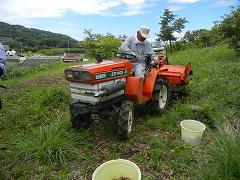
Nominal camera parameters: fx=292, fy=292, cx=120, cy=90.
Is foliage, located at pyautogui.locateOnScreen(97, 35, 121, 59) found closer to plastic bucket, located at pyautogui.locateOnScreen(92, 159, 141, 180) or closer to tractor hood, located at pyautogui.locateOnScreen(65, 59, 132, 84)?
tractor hood, located at pyautogui.locateOnScreen(65, 59, 132, 84)

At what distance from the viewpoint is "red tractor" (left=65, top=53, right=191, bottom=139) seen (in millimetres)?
4555

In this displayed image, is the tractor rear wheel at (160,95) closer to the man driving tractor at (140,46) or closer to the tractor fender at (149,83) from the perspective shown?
the tractor fender at (149,83)

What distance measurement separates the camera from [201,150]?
14.3ft

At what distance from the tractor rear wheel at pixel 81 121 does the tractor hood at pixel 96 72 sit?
2.37 feet

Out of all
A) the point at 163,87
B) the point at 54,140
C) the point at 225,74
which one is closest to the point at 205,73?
the point at 225,74

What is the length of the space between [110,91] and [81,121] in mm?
930

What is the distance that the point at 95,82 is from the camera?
4.48 metres

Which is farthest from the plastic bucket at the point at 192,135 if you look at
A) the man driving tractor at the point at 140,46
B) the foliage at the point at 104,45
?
the foliage at the point at 104,45

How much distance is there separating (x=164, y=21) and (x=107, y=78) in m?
28.3

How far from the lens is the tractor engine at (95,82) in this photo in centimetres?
447

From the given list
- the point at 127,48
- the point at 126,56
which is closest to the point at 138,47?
the point at 127,48

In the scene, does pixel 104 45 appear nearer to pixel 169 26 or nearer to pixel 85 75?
pixel 169 26

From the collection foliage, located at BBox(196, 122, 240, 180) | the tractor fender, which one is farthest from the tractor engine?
foliage, located at BBox(196, 122, 240, 180)

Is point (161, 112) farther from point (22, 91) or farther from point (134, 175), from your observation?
point (22, 91)
